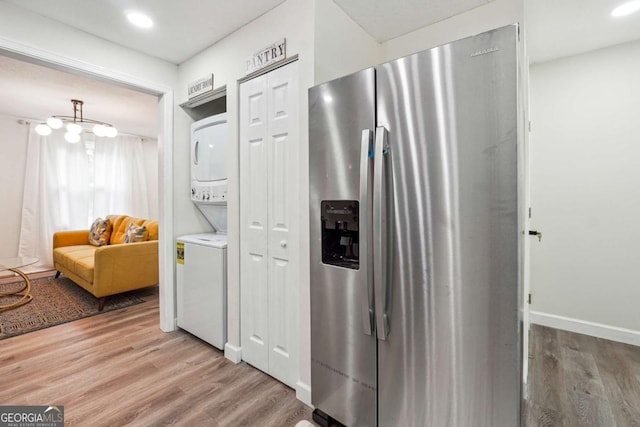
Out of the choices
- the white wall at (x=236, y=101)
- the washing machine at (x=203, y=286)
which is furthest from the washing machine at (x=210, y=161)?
the washing machine at (x=203, y=286)

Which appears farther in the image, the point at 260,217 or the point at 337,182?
the point at 260,217

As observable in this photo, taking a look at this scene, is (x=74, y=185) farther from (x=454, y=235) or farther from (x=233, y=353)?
(x=454, y=235)

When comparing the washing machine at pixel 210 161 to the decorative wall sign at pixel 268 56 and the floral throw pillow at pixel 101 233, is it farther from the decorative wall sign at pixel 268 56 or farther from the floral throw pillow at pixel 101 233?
the floral throw pillow at pixel 101 233

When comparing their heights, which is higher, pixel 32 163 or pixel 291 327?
pixel 32 163

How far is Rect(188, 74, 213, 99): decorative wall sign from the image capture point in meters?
2.33

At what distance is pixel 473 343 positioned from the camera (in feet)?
3.42

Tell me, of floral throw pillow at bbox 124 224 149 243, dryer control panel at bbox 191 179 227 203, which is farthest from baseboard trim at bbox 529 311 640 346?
floral throw pillow at bbox 124 224 149 243

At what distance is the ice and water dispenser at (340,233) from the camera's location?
1393 mm

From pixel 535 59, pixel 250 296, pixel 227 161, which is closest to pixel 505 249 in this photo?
pixel 250 296

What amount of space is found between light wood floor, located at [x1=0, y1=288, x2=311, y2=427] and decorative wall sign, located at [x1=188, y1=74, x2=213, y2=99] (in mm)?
2137

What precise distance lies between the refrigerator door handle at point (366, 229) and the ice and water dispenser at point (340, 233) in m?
0.11

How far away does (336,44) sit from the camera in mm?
1812

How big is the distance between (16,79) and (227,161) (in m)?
2.94

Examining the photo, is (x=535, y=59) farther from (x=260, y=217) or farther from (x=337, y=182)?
(x=260, y=217)
